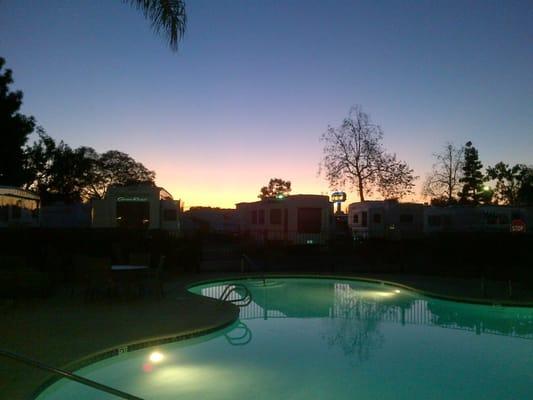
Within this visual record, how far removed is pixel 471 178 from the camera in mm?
36938

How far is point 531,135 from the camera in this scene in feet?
72.6

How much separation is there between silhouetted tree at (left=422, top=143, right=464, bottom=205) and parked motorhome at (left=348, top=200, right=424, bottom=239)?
31.1 feet

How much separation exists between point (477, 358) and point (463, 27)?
30.3 feet

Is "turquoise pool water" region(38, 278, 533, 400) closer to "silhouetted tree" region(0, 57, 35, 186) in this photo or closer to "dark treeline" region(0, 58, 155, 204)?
"silhouetted tree" region(0, 57, 35, 186)

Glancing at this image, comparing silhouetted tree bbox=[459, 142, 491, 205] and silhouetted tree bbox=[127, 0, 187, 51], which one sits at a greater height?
silhouetted tree bbox=[459, 142, 491, 205]

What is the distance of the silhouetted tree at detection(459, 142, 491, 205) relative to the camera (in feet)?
120

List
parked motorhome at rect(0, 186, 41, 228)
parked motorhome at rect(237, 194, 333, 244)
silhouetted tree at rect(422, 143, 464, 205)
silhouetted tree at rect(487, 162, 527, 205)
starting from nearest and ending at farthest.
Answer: parked motorhome at rect(0, 186, 41, 228) < parked motorhome at rect(237, 194, 333, 244) < silhouetted tree at rect(422, 143, 464, 205) < silhouetted tree at rect(487, 162, 527, 205)

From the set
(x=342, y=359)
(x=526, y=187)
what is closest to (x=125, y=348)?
(x=342, y=359)

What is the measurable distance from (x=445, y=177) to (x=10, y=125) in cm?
2928

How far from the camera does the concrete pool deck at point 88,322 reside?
Result: 540cm

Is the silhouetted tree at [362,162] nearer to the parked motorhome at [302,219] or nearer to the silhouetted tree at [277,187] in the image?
the parked motorhome at [302,219]

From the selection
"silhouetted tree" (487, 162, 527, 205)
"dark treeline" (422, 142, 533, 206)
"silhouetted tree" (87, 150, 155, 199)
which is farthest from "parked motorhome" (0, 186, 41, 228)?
"silhouetted tree" (487, 162, 527, 205)

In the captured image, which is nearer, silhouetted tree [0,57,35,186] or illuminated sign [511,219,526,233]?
illuminated sign [511,219,526,233]

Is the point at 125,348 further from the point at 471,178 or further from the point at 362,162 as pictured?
the point at 471,178
